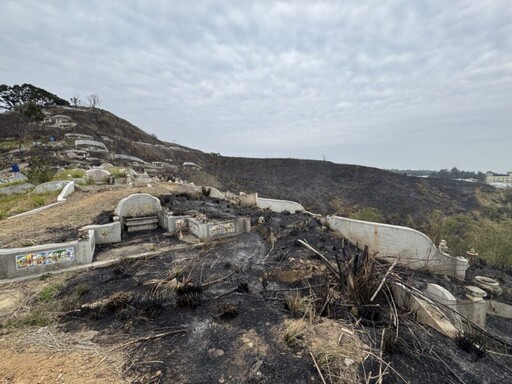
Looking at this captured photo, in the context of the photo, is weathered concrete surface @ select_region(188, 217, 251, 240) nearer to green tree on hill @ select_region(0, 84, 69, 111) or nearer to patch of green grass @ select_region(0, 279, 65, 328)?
patch of green grass @ select_region(0, 279, 65, 328)

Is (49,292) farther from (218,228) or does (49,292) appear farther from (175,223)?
(218,228)

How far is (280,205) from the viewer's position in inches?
761

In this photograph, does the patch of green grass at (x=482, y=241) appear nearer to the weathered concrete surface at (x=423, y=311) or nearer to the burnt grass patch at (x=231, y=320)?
the weathered concrete surface at (x=423, y=311)

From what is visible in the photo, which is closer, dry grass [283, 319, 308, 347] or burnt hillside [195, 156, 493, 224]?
dry grass [283, 319, 308, 347]

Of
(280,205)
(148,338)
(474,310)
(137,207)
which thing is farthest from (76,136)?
(474,310)

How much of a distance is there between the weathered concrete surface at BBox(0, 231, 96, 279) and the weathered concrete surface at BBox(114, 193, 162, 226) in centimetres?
399

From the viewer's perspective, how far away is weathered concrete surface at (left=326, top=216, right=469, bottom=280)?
33.9ft

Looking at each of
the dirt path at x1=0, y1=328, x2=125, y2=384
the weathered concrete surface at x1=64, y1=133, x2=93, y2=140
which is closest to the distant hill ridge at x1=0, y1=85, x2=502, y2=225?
the weathered concrete surface at x1=64, y1=133, x2=93, y2=140

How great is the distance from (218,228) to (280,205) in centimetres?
911

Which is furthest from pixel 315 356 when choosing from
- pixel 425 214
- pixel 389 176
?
pixel 389 176

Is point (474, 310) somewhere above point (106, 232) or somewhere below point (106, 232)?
below

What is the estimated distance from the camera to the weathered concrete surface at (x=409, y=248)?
1033 centimetres

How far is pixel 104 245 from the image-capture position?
31.9ft

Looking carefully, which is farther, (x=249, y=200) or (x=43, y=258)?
(x=249, y=200)
